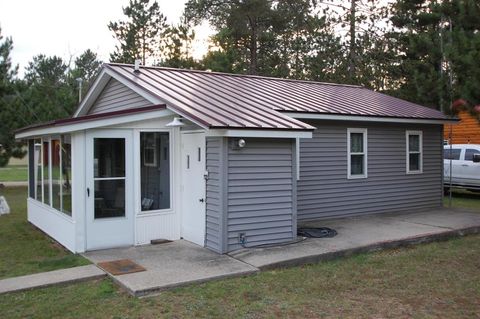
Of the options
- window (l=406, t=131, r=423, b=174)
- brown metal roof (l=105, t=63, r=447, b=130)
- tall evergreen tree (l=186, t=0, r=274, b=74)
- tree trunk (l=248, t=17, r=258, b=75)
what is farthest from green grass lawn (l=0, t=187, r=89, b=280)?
tree trunk (l=248, t=17, r=258, b=75)

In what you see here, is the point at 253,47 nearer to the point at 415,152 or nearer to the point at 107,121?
the point at 415,152

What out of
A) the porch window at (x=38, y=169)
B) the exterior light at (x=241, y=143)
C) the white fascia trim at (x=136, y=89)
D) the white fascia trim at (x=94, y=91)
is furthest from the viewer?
the white fascia trim at (x=94, y=91)

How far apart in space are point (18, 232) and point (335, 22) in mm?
20230

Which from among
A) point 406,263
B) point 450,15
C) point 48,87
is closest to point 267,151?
point 406,263

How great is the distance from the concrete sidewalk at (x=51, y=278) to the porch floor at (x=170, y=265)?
1.39 feet

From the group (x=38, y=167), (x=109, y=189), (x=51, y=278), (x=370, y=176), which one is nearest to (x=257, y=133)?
(x=109, y=189)

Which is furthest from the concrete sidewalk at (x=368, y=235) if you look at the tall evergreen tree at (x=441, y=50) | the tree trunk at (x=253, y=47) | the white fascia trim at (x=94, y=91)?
the tree trunk at (x=253, y=47)

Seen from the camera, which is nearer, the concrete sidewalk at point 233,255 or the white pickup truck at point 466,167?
the concrete sidewalk at point 233,255

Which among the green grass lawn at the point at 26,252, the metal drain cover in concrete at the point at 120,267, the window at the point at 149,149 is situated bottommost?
the green grass lawn at the point at 26,252

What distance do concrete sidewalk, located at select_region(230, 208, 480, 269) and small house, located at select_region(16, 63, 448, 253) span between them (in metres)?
0.46

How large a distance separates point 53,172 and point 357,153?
22.7 feet

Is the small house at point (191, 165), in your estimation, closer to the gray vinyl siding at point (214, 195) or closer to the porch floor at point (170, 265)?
the gray vinyl siding at point (214, 195)

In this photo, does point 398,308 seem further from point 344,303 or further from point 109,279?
point 109,279

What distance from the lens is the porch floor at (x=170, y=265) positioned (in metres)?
6.38
